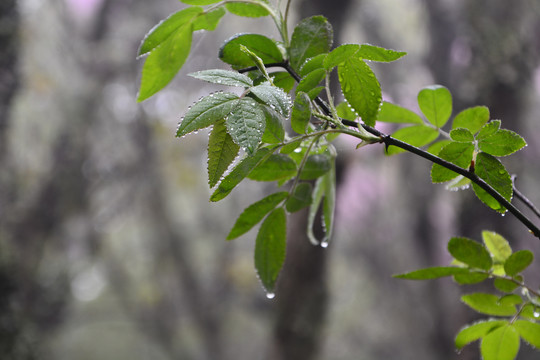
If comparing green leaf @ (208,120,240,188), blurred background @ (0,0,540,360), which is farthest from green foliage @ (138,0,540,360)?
blurred background @ (0,0,540,360)

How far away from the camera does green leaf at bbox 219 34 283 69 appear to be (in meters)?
0.31

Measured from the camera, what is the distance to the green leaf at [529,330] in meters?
0.34

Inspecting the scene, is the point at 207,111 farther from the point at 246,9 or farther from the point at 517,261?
the point at 517,261

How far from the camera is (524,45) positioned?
1.59 m

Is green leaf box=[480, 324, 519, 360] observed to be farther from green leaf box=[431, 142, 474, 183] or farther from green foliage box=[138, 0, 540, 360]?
green leaf box=[431, 142, 474, 183]

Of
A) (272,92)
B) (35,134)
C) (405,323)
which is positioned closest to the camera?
(272,92)

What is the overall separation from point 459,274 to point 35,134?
3667 mm

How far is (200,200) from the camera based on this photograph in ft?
15.9

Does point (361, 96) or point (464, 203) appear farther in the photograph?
point (464, 203)

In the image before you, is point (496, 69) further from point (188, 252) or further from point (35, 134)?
point (35, 134)

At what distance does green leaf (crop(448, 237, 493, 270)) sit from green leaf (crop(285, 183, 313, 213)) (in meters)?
0.11

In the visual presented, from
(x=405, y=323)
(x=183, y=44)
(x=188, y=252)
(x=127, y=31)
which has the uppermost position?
(x=127, y=31)

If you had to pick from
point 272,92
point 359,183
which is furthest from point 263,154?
point 359,183

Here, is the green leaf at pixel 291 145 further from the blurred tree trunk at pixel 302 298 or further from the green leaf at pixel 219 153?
the blurred tree trunk at pixel 302 298
